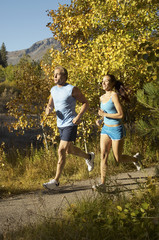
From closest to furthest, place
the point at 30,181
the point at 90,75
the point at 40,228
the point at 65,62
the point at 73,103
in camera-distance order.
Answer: the point at 40,228 < the point at 73,103 < the point at 30,181 < the point at 90,75 < the point at 65,62

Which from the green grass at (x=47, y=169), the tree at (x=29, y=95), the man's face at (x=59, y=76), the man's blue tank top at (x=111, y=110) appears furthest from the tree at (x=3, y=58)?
the man's blue tank top at (x=111, y=110)

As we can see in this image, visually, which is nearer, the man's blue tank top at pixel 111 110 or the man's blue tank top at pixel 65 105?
the man's blue tank top at pixel 111 110

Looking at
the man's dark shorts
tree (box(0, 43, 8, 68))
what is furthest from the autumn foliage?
tree (box(0, 43, 8, 68))

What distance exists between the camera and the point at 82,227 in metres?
2.46

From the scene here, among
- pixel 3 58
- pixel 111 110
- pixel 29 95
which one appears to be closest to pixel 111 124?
pixel 111 110

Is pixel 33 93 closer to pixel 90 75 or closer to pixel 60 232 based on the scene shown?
pixel 90 75

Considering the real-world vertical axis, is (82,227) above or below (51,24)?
below

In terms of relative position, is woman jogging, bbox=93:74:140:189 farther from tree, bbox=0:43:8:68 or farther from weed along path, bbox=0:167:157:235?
tree, bbox=0:43:8:68

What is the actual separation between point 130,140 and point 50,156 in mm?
1802

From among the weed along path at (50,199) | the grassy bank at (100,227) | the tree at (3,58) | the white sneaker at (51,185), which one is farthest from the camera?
the tree at (3,58)

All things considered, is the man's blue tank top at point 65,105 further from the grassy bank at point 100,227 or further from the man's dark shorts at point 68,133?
the grassy bank at point 100,227

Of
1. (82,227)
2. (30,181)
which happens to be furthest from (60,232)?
(30,181)

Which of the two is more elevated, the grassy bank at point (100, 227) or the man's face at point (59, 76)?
the man's face at point (59, 76)

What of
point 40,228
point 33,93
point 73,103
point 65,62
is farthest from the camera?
point 33,93
